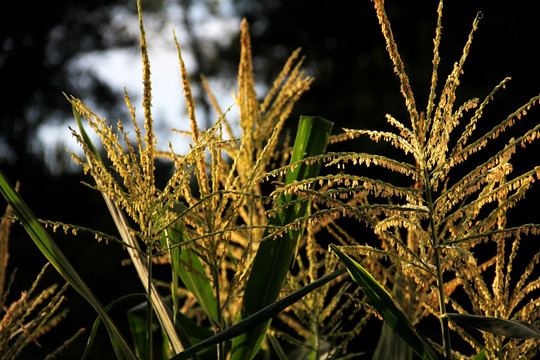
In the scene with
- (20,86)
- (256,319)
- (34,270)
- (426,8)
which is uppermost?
(426,8)

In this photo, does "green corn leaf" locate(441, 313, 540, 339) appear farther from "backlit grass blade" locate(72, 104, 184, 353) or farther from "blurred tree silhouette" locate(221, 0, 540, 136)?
"blurred tree silhouette" locate(221, 0, 540, 136)

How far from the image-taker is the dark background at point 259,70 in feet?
15.8

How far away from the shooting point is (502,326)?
721mm

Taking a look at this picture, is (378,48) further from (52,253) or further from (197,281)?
(52,253)

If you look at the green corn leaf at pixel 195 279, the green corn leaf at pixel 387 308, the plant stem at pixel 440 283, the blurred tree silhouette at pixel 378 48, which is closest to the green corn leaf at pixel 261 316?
the green corn leaf at pixel 387 308

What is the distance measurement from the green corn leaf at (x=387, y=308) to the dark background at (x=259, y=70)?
11.4 feet

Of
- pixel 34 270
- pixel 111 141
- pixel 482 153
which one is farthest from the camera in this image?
pixel 34 270

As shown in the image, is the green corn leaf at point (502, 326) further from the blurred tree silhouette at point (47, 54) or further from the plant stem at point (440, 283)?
the blurred tree silhouette at point (47, 54)

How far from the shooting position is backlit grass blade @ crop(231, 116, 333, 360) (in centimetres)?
108

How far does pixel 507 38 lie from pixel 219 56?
184 inches

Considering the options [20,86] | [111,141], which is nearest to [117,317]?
[111,141]

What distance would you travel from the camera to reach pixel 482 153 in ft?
15.0

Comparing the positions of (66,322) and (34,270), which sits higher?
(34,270)

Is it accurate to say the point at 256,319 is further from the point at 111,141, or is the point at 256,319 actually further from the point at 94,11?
the point at 94,11
